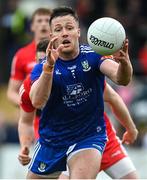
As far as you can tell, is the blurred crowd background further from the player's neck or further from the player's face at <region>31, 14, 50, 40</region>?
the player's neck

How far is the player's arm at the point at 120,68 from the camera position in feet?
25.5

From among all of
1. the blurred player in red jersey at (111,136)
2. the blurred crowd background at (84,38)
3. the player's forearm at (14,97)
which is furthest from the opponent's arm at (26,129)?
the blurred crowd background at (84,38)

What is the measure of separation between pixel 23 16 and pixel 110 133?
7873 millimetres

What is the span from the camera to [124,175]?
31.7 feet

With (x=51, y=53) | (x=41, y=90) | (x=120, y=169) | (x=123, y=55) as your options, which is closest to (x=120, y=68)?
(x=123, y=55)

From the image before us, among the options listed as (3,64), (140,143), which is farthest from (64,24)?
(3,64)

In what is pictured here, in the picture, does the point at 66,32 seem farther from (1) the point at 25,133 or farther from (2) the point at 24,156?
(2) the point at 24,156

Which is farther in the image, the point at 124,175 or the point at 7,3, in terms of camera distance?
the point at 7,3

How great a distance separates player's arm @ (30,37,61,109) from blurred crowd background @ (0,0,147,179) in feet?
20.6

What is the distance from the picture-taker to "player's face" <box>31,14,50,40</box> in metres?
11.0

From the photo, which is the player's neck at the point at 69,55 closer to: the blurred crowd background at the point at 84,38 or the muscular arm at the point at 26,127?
the muscular arm at the point at 26,127

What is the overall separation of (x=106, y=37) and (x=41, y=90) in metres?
0.80

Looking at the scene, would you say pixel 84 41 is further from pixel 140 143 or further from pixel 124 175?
pixel 124 175

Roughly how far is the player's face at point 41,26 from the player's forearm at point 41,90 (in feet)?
9.24
